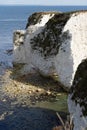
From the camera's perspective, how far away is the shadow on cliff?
95.6 ft

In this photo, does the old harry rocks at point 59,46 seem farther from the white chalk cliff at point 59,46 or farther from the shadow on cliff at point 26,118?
the shadow on cliff at point 26,118

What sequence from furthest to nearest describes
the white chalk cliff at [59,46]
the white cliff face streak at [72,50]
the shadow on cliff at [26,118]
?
the white chalk cliff at [59,46] → the white cliff face streak at [72,50] → the shadow on cliff at [26,118]

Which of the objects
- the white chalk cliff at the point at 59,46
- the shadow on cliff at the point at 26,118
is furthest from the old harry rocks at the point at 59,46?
the shadow on cliff at the point at 26,118

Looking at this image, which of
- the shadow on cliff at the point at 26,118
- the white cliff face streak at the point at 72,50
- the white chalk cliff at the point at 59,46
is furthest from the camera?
the white chalk cliff at the point at 59,46

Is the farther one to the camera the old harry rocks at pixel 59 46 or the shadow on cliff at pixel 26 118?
the old harry rocks at pixel 59 46

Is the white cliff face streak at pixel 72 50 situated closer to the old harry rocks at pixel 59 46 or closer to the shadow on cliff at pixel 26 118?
Answer: the old harry rocks at pixel 59 46

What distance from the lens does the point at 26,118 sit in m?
31.1

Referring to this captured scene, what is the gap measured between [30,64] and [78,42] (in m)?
10.0

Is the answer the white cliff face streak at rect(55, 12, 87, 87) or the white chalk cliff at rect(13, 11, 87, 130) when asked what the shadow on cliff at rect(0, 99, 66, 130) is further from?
the white cliff face streak at rect(55, 12, 87, 87)

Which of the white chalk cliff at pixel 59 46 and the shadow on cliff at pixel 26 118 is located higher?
the white chalk cliff at pixel 59 46

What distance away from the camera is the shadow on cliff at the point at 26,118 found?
1147 inches

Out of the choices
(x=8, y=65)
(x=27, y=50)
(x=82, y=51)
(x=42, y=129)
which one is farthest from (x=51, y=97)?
(x=8, y=65)

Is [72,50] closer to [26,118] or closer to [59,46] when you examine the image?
[59,46]

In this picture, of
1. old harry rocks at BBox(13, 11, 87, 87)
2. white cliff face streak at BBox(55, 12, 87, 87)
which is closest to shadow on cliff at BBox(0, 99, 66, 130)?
white cliff face streak at BBox(55, 12, 87, 87)
